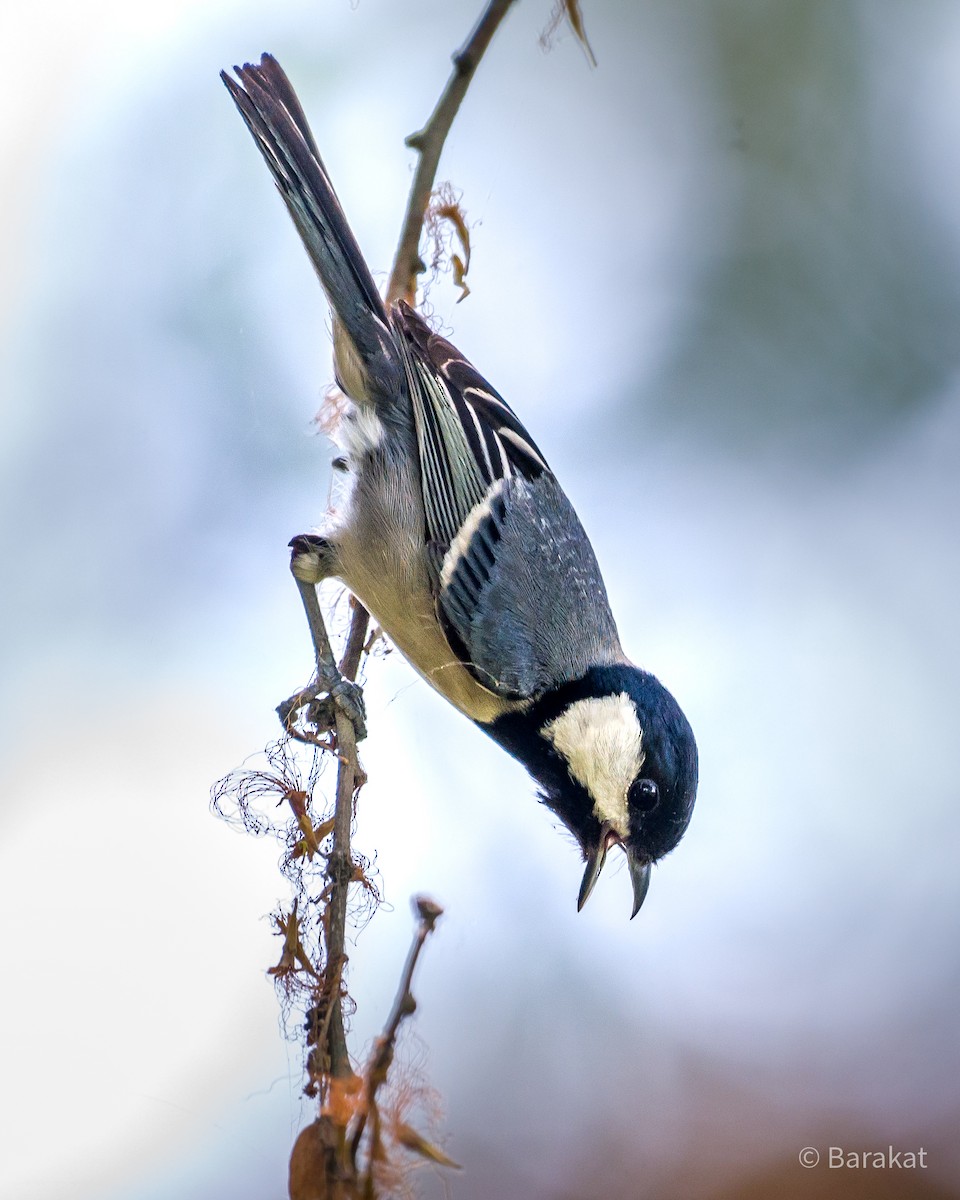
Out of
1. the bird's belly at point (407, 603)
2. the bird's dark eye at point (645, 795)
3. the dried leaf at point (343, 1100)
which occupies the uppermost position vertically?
the bird's belly at point (407, 603)

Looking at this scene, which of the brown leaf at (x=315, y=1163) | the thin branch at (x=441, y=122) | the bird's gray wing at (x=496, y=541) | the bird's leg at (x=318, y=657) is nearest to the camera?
the brown leaf at (x=315, y=1163)

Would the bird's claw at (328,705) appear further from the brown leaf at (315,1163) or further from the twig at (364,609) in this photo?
the brown leaf at (315,1163)

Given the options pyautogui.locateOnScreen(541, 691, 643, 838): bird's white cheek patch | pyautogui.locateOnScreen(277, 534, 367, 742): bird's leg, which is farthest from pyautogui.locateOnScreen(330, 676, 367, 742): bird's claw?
pyautogui.locateOnScreen(541, 691, 643, 838): bird's white cheek patch

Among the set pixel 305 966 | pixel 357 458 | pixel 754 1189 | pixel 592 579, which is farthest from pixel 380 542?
pixel 754 1189

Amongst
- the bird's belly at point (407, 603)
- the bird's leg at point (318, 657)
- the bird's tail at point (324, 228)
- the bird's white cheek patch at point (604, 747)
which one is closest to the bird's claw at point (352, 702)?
the bird's leg at point (318, 657)

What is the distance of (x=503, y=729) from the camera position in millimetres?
2326

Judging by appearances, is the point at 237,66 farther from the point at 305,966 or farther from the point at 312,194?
the point at 305,966

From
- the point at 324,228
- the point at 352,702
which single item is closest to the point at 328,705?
the point at 352,702

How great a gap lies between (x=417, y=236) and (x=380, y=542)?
63cm

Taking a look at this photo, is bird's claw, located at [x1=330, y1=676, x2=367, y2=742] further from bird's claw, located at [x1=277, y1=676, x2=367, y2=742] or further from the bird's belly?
the bird's belly

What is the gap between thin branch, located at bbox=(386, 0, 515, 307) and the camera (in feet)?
5.81

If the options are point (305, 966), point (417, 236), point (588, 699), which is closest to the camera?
point (305, 966)

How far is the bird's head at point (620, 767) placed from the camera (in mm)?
2104

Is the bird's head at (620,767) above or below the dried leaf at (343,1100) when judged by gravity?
above
